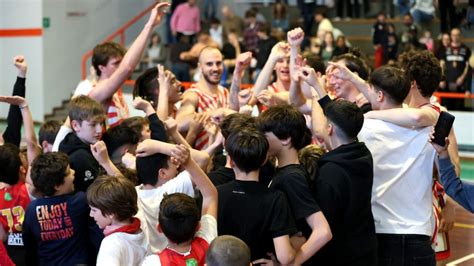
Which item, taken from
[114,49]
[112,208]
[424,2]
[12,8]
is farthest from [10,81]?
[112,208]

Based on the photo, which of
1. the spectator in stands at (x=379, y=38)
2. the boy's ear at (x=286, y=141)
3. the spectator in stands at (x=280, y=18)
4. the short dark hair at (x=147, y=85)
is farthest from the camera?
the spectator in stands at (x=280, y=18)

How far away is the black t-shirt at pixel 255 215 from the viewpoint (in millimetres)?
4102

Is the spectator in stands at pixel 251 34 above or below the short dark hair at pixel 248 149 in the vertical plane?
above

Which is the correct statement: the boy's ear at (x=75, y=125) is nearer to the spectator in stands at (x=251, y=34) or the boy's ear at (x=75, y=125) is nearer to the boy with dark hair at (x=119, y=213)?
the boy with dark hair at (x=119, y=213)

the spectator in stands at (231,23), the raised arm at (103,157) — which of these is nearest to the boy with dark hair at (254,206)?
the raised arm at (103,157)

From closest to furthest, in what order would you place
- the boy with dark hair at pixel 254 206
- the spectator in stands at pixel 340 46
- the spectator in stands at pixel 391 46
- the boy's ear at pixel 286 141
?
the boy with dark hair at pixel 254 206, the boy's ear at pixel 286 141, the spectator in stands at pixel 340 46, the spectator in stands at pixel 391 46

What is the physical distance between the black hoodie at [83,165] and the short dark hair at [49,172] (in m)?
0.40

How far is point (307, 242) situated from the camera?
4.12 meters

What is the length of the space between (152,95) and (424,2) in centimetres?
1317

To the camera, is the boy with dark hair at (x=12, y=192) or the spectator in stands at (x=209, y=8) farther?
the spectator in stands at (x=209, y=8)

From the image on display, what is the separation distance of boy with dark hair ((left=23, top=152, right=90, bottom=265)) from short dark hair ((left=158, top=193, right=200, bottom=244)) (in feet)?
3.23

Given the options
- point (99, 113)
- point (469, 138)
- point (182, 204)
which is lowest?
point (469, 138)

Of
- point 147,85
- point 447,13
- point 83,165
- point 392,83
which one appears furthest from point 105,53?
point 447,13

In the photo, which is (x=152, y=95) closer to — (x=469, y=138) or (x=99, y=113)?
(x=99, y=113)
